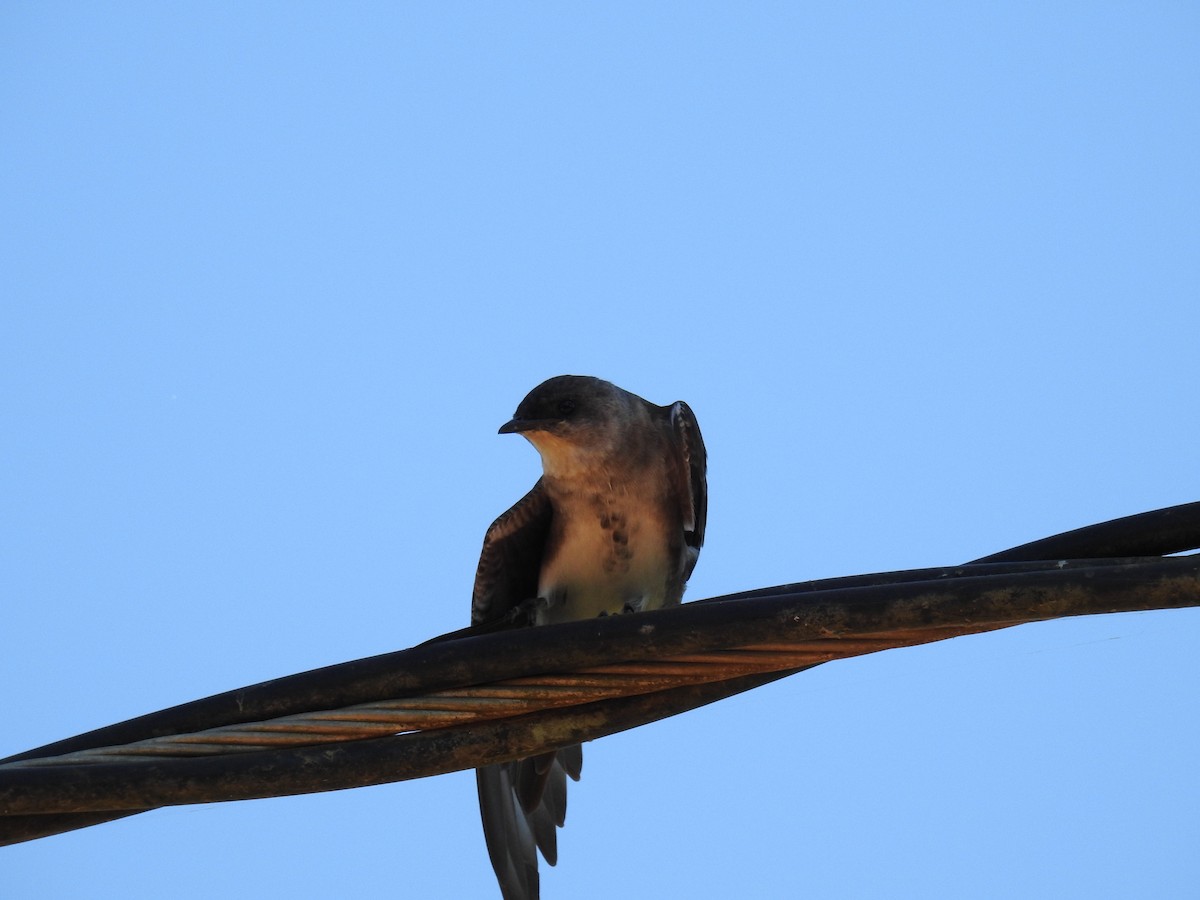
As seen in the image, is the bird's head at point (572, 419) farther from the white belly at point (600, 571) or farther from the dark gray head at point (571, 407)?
the white belly at point (600, 571)

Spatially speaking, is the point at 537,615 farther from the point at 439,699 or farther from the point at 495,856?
the point at 439,699

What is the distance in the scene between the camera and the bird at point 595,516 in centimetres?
653

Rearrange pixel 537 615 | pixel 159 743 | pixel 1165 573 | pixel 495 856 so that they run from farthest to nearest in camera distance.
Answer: pixel 537 615, pixel 495 856, pixel 159 743, pixel 1165 573

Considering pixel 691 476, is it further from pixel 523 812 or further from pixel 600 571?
pixel 523 812

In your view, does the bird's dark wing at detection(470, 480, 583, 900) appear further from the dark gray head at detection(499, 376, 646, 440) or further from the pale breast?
the dark gray head at detection(499, 376, 646, 440)

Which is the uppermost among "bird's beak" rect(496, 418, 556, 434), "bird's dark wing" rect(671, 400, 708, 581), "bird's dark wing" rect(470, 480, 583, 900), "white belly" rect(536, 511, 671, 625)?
"bird's beak" rect(496, 418, 556, 434)

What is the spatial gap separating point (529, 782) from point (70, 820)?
2110mm

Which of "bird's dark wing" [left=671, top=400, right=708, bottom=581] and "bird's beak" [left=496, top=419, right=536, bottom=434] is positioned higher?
"bird's beak" [left=496, top=419, right=536, bottom=434]

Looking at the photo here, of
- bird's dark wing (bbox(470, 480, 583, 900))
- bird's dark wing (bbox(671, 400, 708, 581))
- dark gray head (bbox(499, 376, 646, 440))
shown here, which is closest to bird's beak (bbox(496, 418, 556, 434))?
dark gray head (bbox(499, 376, 646, 440))

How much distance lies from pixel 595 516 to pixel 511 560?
19.2 inches

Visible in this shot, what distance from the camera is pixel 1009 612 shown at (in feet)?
10.6

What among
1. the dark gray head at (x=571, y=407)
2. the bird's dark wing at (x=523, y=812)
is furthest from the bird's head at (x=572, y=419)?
the bird's dark wing at (x=523, y=812)

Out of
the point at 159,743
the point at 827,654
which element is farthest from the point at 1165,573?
the point at 159,743

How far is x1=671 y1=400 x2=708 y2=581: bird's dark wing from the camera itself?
6.77 metres
